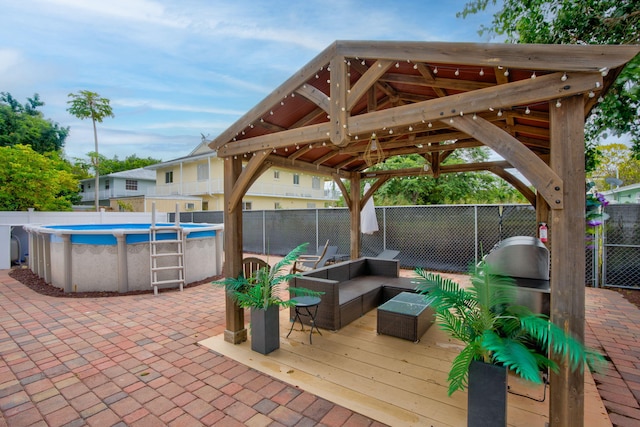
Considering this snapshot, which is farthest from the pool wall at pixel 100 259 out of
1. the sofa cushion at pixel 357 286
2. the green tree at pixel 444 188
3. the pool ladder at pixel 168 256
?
the green tree at pixel 444 188

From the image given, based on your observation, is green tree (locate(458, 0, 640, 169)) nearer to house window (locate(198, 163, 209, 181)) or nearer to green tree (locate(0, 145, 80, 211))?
green tree (locate(0, 145, 80, 211))

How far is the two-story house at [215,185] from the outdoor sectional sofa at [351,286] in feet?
42.4

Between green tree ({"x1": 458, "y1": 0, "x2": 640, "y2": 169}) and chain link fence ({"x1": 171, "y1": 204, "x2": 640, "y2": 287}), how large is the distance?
1.65 meters

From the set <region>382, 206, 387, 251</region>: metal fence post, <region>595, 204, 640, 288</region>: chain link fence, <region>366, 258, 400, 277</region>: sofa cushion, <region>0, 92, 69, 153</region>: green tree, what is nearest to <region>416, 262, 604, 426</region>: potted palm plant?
<region>366, 258, 400, 277</region>: sofa cushion

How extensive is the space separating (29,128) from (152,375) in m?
23.3

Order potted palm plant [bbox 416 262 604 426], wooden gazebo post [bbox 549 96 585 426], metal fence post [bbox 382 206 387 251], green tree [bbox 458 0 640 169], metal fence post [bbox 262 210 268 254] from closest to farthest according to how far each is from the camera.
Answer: potted palm plant [bbox 416 262 604 426]
wooden gazebo post [bbox 549 96 585 426]
green tree [bbox 458 0 640 169]
metal fence post [bbox 382 206 387 251]
metal fence post [bbox 262 210 268 254]

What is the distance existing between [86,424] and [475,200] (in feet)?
44.0

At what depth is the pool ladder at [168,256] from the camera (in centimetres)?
578

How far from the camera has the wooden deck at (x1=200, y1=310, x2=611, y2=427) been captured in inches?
86.8

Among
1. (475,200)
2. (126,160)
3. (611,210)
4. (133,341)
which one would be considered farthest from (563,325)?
(126,160)

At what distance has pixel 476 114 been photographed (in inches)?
84.0

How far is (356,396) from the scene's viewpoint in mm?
2428

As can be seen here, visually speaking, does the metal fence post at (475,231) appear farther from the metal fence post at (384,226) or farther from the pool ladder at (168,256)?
the pool ladder at (168,256)

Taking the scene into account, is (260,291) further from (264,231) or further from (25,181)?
(25,181)
